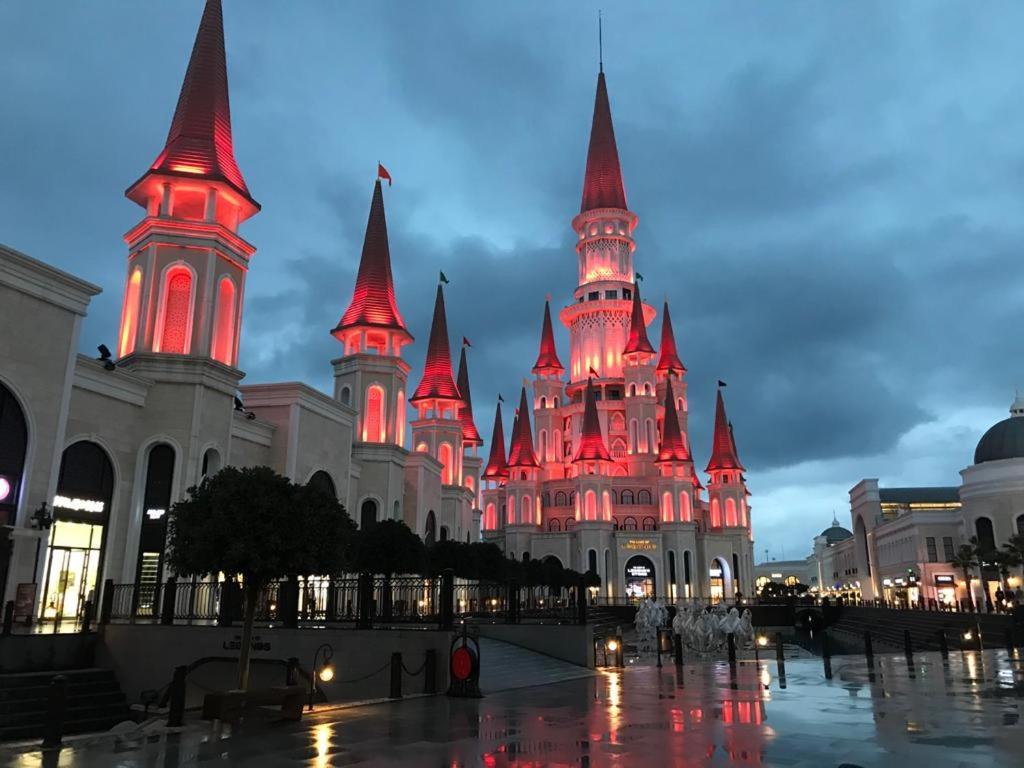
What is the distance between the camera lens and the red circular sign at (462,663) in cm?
1462

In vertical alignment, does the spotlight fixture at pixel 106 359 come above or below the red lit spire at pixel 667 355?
below

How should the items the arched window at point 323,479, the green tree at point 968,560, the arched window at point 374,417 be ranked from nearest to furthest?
the arched window at point 323,479, the arched window at point 374,417, the green tree at point 968,560

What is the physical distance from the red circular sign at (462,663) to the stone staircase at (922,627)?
621 inches

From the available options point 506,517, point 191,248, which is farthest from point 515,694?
point 506,517

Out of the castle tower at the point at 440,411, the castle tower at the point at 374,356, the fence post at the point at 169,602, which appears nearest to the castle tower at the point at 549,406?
the castle tower at the point at 440,411

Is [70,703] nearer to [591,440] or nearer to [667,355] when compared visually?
[591,440]

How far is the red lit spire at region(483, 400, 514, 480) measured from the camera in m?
82.1

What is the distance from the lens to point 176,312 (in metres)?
27.2

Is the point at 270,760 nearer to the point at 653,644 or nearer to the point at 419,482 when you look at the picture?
the point at 653,644

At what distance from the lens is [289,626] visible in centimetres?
1819

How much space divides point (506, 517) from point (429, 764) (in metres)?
66.1

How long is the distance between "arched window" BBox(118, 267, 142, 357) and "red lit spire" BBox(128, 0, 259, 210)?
3.26 meters

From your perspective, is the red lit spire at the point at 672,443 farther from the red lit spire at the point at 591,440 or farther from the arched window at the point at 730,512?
the arched window at the point at 730,512

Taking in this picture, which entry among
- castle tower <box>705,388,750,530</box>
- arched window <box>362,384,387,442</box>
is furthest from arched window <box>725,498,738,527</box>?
arched window <box>362,384,387,442</box>
